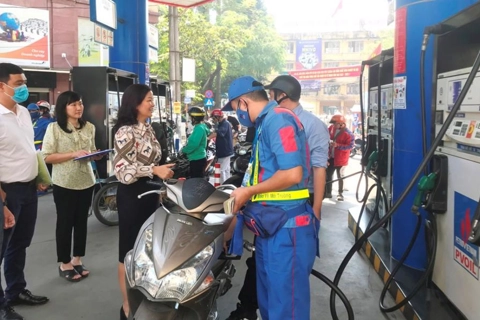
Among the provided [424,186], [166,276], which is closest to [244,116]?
[166,276]

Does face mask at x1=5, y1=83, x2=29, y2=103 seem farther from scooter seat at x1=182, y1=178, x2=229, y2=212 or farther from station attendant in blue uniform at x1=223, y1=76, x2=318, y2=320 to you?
station attendant in blue uniform at x1=223, y1=76, x2=318, y2=320

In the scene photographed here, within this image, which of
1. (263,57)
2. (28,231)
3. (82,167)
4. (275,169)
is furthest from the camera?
(263,57)

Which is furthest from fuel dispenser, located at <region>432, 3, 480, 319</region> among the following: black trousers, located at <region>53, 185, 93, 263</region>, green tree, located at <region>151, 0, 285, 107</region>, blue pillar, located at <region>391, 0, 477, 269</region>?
green tree, located at <region>151, 0, 285, 107</region>

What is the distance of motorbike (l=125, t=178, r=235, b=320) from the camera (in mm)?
2133

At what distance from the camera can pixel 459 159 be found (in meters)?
2.65

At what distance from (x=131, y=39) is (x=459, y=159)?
18.8ft

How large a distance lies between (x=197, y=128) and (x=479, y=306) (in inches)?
221

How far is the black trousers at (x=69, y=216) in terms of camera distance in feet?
12.6

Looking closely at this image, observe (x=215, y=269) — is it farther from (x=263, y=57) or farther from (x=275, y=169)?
(x=263, y=57)

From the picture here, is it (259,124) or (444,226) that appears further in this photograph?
(444,226)

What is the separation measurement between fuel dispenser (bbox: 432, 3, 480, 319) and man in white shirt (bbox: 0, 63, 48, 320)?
116 inches

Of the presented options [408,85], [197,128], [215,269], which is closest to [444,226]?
[408,85]

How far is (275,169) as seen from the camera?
2344mm

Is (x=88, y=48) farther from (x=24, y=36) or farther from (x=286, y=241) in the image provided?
(x=286, y=241)
